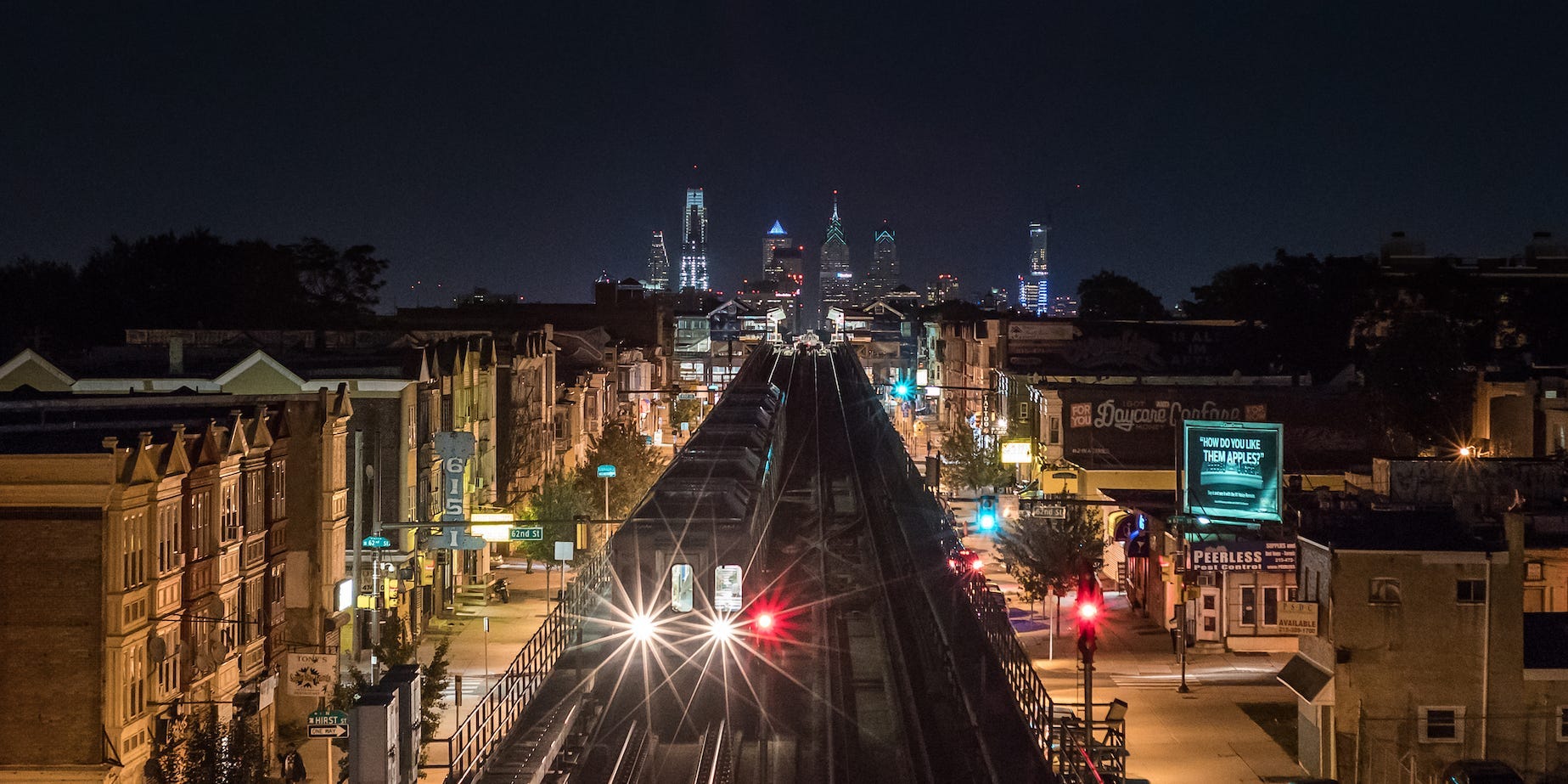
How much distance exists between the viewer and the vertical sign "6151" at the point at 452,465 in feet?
131

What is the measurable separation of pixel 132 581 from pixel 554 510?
2618 cm

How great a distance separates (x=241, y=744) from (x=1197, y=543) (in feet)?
73.4

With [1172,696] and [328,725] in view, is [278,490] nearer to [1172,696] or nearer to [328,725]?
[328,725]

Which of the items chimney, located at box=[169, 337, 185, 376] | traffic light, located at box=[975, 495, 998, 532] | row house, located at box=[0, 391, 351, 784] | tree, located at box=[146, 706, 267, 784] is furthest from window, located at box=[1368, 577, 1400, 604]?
chimney, located at box=[169, 337, 185, 376]

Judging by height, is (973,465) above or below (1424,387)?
below

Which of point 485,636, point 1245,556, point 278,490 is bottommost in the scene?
point 485,636

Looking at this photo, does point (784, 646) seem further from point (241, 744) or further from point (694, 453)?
point (241, 744)

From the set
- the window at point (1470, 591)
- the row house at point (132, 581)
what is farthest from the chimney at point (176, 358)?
the window at point (1470, 591)

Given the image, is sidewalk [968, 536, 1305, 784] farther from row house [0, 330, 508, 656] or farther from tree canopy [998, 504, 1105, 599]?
row house [0, 330, 508, 656]

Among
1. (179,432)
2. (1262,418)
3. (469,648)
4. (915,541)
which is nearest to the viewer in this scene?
(179,432)

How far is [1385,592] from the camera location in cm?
2675

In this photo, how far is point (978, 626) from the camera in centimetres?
3147

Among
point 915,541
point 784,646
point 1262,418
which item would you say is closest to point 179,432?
point 784,646

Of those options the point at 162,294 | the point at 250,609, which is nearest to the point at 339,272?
the point at 162,294
